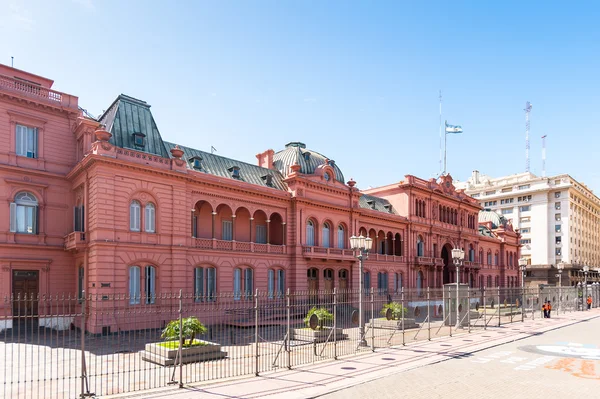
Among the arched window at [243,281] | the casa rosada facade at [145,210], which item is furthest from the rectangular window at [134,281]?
the arched window at [243,281]

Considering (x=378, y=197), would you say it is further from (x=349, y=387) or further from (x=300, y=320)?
(x=349, y=387)

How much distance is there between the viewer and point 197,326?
18328 mm

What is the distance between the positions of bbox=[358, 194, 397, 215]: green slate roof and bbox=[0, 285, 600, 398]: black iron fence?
15.7m

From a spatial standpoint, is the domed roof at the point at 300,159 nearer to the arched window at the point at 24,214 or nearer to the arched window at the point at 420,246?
the arched window at the point at 420,246

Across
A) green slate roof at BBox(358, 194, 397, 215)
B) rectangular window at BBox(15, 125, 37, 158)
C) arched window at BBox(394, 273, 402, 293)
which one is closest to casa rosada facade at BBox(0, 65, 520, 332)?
rectangular window at BBox(15, 125, 37, 158)

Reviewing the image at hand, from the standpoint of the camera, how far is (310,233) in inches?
1626

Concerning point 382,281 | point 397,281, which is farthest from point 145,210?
point 397,281

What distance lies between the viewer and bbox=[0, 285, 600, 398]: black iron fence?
1433 cm

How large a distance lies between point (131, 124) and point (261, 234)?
13.9 metres

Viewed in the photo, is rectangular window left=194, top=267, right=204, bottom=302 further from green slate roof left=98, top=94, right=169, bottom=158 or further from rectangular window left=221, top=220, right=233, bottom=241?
green slate roof left=98, top=94, right=169, bottom=158

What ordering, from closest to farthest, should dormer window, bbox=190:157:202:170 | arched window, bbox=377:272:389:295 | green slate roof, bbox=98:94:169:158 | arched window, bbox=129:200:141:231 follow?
1. arched window, bbox=129:200:141:231
2. green slate roof, bbox=98:94:169:158
3. dormer window, bbox=190:157:202:170
4. arched window, bbox=377:272:389:295

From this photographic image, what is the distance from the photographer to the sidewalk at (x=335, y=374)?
44.3 feet

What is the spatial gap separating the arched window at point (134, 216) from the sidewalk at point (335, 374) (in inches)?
645

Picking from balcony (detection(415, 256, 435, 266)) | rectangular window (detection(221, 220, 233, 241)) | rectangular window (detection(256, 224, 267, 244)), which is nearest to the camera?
rectangular window (detection(221, 220, 233, 241))
